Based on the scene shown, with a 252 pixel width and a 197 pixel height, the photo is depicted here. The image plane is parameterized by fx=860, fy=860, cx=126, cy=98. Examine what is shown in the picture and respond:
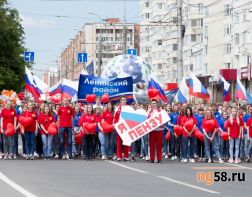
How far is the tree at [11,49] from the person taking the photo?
71188 mm

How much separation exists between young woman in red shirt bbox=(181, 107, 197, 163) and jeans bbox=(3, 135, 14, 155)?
5239 mm

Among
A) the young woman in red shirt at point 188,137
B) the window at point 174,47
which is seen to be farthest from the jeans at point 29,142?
the window at point 174,47

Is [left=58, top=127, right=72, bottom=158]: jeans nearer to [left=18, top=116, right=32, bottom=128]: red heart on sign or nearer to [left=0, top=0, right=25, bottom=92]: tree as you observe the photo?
[left=18, top=116, right=32, bottom=128]: red heart on sign

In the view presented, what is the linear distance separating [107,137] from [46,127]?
76.0 inches

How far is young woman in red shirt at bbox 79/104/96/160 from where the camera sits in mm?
26453

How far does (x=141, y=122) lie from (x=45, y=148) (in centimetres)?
304

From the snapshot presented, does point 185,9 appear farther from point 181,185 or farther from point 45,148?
point 181,185

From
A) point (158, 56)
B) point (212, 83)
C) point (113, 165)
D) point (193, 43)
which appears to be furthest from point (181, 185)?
point (158, 56)

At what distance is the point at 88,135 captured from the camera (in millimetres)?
26641

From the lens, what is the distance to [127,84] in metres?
29.9

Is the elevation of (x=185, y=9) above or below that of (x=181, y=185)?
above

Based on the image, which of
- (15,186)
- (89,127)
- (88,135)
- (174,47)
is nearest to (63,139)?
(88,135)

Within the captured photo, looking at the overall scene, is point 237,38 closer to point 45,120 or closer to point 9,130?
point 45,120

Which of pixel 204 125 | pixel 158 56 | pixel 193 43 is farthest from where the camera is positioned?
pixel 158 56
